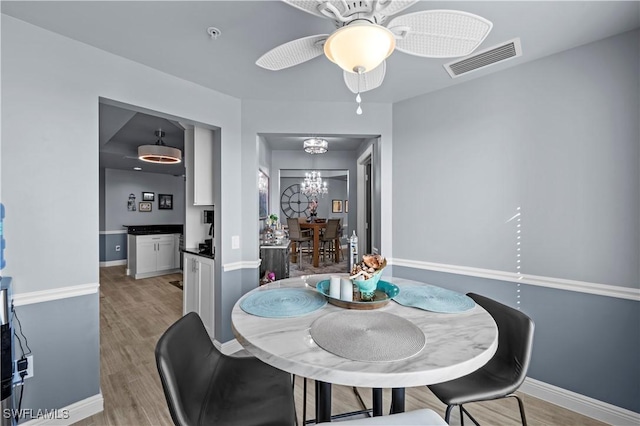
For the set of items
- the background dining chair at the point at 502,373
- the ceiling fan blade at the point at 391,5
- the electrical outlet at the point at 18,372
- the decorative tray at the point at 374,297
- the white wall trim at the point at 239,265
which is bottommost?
the electrical outlet at the point at 18,372

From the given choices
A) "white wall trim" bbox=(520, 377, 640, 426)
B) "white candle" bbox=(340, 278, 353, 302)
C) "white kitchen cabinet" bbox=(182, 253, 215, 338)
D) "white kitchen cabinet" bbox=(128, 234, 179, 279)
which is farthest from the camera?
"white kitchen cabinet" bbox=(128, 234, 179, 279)

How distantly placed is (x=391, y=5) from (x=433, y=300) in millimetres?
1369

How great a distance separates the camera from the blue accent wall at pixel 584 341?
69.9 inches

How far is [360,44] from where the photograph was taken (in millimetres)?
1134

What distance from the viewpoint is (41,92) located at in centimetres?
171

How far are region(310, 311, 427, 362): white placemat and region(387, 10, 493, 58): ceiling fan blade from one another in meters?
1.22

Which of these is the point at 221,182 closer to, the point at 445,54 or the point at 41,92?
the point at 41,92

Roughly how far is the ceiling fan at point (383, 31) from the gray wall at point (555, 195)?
1215 millimetres

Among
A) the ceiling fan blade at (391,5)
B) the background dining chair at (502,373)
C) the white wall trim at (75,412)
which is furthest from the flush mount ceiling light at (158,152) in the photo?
the background dining chair at (502,373)

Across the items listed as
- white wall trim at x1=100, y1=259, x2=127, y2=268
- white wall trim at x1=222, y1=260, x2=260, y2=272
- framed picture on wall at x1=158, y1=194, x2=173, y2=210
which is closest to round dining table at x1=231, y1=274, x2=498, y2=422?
white wall trim at x1=222, y1=260, x2=260, y2=272

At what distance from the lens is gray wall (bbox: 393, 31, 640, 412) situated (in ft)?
5.84

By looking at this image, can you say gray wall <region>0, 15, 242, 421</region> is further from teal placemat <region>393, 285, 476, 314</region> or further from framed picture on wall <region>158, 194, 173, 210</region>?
framed picture on wall <region>158, 194, 173, 210</region>

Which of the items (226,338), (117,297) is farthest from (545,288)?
(117,297)

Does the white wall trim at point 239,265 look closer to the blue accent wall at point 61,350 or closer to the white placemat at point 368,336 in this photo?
the blue accent wall at point 61,350
